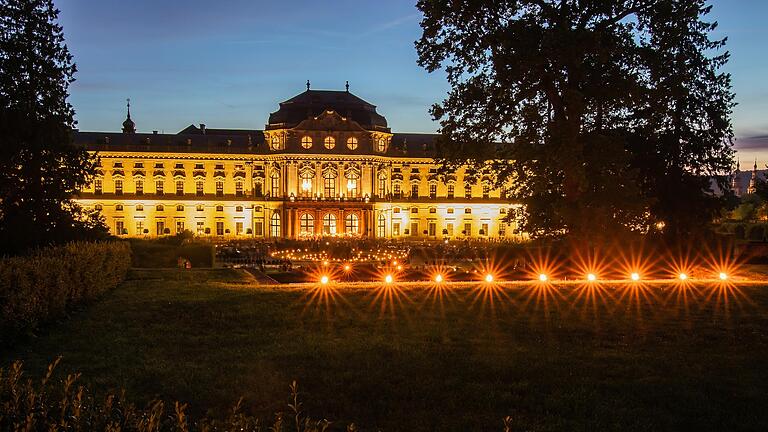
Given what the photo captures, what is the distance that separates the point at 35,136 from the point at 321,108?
2030 inches

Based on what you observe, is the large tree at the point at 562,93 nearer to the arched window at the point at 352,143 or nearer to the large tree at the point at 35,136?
the large tree at the point at 35,136

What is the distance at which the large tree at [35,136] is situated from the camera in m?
24.9

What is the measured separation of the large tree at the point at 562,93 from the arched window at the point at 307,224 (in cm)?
5323

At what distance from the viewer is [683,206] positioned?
31578mm

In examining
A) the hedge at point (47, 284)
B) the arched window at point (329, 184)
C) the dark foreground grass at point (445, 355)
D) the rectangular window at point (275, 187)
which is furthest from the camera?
the rectangular window at point (275, 187)

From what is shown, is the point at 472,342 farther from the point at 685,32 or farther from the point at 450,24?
the point at 685,32

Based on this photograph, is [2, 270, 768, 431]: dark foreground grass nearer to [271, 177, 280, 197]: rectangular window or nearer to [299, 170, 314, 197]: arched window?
[299, 170, 314, 197]: arched window

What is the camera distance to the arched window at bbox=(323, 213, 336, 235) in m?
74.7

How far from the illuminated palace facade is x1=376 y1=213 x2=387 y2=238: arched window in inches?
4.7

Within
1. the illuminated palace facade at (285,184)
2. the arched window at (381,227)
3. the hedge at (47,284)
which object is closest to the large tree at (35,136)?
the hedge at (47,284)

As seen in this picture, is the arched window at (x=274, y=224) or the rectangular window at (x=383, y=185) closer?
the arched window at (x=274, y=224)

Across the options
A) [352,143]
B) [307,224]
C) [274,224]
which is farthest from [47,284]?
[352,143]

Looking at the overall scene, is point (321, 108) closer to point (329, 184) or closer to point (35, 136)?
point (329, 184)

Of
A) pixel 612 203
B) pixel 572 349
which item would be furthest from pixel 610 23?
pixel 572 349
